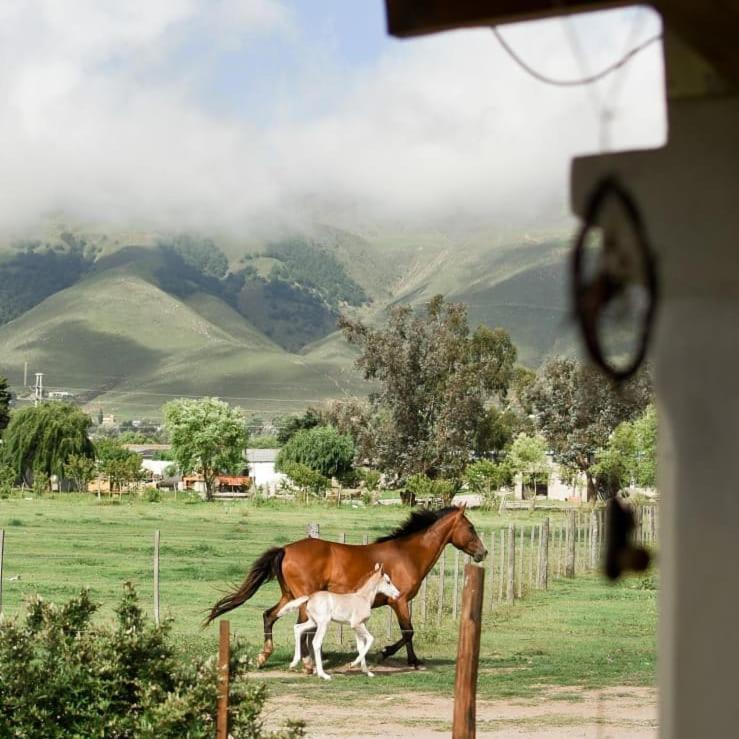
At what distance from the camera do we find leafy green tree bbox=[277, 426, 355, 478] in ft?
211

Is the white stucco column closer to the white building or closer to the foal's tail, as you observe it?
the foal's tail

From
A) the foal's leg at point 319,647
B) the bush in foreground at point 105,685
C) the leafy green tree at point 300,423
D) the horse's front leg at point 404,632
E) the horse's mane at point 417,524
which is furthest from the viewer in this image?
the leafy green tree at point 300,423

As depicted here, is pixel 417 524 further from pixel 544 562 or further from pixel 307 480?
pixel 307 480

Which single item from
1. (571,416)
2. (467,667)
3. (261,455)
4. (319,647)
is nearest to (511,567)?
(319,647)

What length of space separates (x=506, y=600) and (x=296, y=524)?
1976cm

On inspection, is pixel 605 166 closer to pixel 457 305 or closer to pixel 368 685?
pixel 368 685

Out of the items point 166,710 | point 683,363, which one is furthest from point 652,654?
point 683,363

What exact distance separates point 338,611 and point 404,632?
92 cm

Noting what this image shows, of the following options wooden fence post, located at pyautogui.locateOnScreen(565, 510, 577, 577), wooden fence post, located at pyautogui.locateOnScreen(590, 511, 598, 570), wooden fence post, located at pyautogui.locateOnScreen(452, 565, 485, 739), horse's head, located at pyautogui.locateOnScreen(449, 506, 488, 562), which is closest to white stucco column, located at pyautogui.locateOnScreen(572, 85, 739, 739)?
wooden fence post, located at pyautogui.locateOnScreen(452, 565, 485, 739)

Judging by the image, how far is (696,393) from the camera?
7.18ft

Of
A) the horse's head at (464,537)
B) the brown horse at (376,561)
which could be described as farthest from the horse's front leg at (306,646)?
the horse's head at (464,537)

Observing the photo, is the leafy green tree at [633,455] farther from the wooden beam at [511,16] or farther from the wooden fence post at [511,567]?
the wooden beam at [511,16]

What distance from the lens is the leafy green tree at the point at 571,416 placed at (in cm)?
5269

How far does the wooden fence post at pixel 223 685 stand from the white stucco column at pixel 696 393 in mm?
5478
